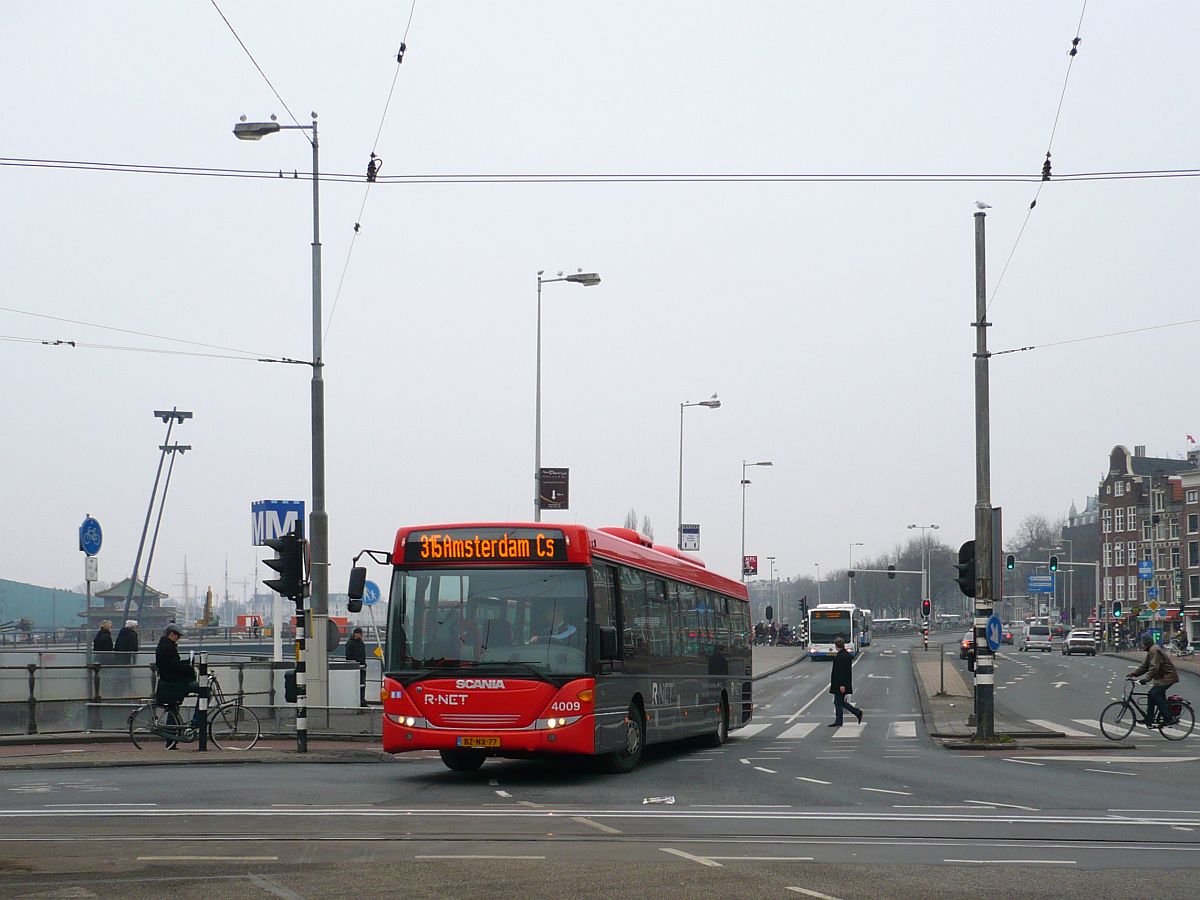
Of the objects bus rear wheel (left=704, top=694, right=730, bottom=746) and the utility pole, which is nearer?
the utility pole

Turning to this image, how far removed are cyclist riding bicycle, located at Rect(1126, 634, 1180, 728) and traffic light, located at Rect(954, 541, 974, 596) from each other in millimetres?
3324

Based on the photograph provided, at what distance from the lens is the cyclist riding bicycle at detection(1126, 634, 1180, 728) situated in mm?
24703

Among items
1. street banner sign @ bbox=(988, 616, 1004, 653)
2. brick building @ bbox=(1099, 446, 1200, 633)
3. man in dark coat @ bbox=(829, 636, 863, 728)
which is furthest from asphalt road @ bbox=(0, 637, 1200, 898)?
brick building @ bbox=(1099, 446, 1200, 633)

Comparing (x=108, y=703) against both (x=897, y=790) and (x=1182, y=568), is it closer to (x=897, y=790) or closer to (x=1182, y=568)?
(x=897, y=790)

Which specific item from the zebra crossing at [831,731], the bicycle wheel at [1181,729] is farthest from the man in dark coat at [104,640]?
the bicycle wheel at [1181,729]

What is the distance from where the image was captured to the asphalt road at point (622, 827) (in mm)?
9227

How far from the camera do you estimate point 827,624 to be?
2975 inches

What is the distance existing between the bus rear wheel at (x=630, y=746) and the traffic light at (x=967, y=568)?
7608 mm

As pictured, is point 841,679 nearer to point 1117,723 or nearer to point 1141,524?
point 1117,723

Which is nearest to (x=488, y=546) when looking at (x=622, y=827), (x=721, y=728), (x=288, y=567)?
(x=288, y=567)

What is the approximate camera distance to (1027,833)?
1194 cm

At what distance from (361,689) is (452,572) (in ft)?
30.2

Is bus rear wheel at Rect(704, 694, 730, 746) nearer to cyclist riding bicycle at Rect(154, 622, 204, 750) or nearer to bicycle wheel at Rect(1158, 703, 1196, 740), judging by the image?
bicycle wheel at Rect(1158, 703, 1196, 740)

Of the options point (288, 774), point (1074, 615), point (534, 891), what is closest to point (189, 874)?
point (534, 891)
